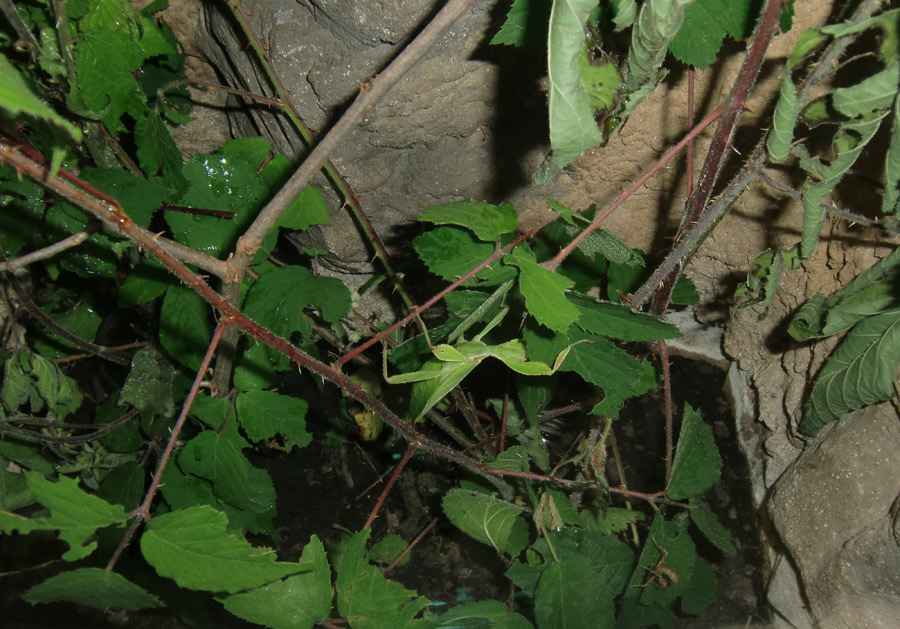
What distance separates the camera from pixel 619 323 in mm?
1054

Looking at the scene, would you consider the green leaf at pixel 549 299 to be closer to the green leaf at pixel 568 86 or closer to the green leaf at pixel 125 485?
the green leaf at pixel 568 86

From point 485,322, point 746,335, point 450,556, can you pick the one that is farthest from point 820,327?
point 450,556

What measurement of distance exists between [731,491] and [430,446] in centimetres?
128

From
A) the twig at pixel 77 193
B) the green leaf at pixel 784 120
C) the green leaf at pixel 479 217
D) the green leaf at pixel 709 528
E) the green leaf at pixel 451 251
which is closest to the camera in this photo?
the twig at pixel 77 193

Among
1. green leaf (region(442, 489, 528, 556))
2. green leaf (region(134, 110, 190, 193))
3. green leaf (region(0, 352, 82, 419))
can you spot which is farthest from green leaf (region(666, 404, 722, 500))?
green leaf (region(0, 352, 82, 419))

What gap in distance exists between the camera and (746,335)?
1862 millimetres

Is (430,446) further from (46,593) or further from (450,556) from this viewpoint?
(450,556)

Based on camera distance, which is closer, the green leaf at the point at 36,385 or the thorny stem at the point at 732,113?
the thorny stem at the point at 732,113

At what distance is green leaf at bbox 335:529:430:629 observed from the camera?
1104 millimetres

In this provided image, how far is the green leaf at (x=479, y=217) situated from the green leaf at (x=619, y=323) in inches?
7.8

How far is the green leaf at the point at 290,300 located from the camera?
1345 mm

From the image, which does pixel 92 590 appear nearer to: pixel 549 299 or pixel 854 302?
pixel 549 299

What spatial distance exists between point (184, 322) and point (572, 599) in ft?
3.81

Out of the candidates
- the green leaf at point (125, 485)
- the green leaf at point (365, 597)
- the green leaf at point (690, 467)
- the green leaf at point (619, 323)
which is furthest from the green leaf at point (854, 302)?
the green leaf at point (125, 485)
